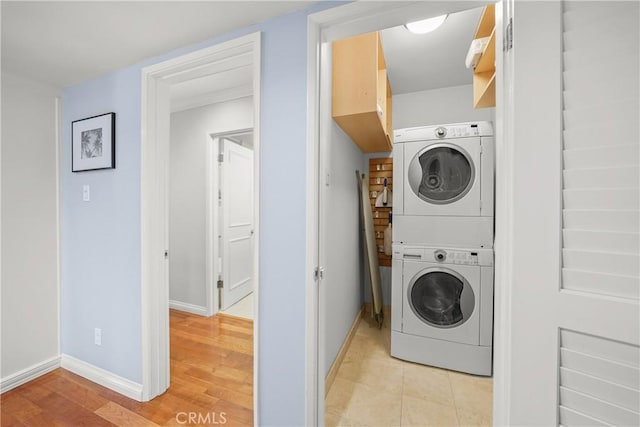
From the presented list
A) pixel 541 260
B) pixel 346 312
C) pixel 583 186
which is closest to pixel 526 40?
pixel 583 186

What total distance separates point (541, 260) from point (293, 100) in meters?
1.16

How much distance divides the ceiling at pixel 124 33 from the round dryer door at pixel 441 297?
1872 millimetres

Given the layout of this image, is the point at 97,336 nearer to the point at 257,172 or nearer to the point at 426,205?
the point at 257,172

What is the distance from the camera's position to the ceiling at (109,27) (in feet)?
3.95

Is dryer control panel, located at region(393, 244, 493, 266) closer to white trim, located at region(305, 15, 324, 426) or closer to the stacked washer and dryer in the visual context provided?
the stacked washer and dryer

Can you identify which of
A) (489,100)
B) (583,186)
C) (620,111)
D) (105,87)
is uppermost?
(105,87)

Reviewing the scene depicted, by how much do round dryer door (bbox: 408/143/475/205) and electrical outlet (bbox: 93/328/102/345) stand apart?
2.66 meters

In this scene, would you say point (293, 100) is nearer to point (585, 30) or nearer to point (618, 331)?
point (585, 30)

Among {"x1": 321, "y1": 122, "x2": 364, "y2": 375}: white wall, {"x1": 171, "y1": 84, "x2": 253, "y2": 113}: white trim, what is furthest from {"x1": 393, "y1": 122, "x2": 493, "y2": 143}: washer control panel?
{"x1": 171, "y1": 84, "x2": 253, "y2": 113}: white trim

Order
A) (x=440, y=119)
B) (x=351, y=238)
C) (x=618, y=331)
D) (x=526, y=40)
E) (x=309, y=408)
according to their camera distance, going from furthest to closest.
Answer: (x=440, y=119) < (x=351, y=238) < (x=309, y=408) < (x=526, y=40) < (x=618, y=331)

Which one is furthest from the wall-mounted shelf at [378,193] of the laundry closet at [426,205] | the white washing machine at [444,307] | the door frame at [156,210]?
the door frame at [156,210]

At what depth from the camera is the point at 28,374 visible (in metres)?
1.90

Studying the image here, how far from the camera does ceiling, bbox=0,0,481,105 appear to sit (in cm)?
121

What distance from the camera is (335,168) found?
1.91 meters
